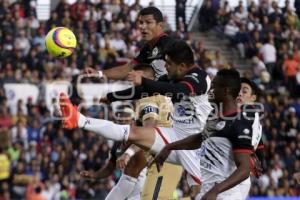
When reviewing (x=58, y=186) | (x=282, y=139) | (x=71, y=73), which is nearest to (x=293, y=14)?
(x=282, y=139)

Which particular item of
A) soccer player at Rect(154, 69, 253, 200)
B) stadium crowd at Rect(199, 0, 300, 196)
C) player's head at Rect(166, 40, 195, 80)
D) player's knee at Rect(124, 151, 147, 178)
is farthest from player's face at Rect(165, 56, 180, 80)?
stadium crowd at Rect(199, 0, 300, 196)

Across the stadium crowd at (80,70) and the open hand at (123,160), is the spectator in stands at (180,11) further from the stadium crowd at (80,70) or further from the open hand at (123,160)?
the open hand at (123,160)

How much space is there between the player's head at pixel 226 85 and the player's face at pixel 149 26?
324cm

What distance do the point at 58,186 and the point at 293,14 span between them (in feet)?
39.9

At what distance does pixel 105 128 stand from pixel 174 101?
129 centimetres

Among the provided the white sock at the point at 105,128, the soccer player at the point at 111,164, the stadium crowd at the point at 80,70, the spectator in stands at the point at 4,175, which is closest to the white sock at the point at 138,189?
the soccer player at the point at 111,164

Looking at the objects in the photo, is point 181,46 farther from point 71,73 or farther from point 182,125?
point 71,73

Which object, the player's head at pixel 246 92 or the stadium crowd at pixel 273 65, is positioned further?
the stadium crowd at pixel 273 65

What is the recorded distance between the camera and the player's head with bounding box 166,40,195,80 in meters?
11.3

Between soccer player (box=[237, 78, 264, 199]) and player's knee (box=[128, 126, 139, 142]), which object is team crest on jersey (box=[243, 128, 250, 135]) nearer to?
soccer player (box=[237, 78, 264, 199])

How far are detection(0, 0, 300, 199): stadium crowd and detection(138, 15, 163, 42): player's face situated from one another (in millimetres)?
7381

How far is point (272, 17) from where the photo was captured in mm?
29172

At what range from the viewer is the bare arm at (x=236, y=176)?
967cm

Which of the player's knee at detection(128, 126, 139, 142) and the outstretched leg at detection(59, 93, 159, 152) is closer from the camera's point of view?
the outstretched leg at detection(59, 93, 159, 152)
